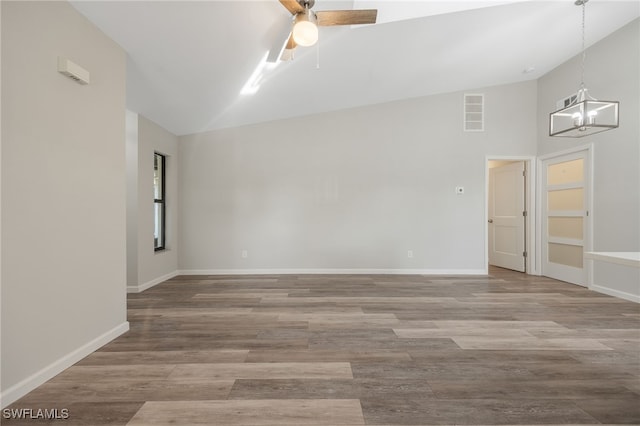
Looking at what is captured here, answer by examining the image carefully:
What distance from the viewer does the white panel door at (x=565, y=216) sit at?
4.32 m

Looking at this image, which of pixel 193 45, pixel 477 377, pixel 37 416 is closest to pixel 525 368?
pixel 477 377

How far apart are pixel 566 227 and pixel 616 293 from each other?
1173 mm

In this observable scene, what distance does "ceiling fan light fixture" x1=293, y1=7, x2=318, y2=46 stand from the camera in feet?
6.71

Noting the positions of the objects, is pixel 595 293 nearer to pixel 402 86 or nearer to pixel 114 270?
pixel 402 86

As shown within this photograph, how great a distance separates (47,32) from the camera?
186cm

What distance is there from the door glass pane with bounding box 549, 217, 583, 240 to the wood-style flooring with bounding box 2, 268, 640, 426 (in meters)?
1.16

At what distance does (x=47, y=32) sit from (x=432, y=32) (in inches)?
132

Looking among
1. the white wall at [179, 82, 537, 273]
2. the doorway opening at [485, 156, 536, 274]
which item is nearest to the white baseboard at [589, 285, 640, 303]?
the doorway opening at [485, 156, 536, 274]

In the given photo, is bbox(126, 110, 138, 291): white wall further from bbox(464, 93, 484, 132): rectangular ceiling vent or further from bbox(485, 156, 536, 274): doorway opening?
bbox(485, 156, 536, 274): doorway opening

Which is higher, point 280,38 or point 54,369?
point 280,38

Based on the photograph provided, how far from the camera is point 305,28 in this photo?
2055 millimetres

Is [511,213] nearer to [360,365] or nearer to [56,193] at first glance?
[360,365]

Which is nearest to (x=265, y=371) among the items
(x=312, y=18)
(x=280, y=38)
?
(x=312, y=18)

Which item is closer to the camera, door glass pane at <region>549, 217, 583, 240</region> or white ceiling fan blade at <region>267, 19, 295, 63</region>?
white ceiling fan blade at <region>267, 19, 295, 63</region>
